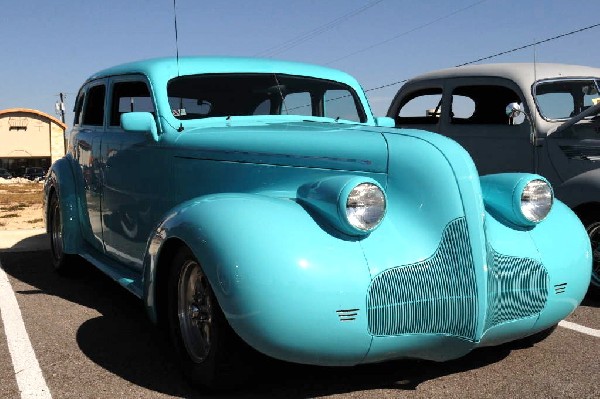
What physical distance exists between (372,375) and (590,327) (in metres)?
1.86

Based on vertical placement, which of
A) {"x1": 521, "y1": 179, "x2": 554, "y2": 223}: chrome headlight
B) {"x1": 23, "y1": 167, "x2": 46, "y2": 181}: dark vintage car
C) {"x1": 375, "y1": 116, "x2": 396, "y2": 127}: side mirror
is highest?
{"x1": 375, "y1": 116, "x2": 396, "y2": 127}: side mirror

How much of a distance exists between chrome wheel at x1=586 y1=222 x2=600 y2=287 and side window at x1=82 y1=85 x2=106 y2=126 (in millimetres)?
3952

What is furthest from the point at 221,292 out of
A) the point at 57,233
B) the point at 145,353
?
the point at 57,233

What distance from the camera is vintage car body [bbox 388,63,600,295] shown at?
17.8 feet

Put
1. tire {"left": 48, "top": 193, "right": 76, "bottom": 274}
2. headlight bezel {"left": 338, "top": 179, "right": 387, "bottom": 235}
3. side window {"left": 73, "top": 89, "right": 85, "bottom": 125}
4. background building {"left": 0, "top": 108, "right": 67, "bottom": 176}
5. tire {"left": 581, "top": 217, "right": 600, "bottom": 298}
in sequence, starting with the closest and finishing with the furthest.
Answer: headlight bezel {"left": 338, "top": 179, "right": 387, "bottom": 235} < tire {"left": 581, "top": 217, "right": 600, "bottom": 298} < tire {"left": 48, "top": 193, "right": 76, "bottom": 274} < side window {"left": 73, "top": 89, "right": 85, "bottom": 125} < background building {"left": 0, "top": 108, "right": 67, "bottom": 176}

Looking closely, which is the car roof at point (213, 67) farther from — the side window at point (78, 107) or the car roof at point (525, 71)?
the car roof at point (525, 71)

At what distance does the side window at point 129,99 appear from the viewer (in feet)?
14.7

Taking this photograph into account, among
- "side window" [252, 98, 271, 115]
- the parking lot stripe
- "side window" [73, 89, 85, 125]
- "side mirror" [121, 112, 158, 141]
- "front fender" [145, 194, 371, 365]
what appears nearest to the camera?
"front fender" [145, 194, 371, 365]

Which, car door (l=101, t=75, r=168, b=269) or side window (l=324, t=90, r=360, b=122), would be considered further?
side window (l=324, t=90, r=360, b=122)

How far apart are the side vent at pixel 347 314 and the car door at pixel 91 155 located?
2880 mm

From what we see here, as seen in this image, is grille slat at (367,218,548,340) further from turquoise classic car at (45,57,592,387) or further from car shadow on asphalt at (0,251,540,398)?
car shadow on asphalt at (0,251,540,398)

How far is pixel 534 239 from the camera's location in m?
3.30

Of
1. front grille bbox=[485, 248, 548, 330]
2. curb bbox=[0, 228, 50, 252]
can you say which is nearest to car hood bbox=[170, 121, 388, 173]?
front grille bbox=[485, 248, 548, 330]

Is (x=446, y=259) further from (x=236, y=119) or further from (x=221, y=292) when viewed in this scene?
(x=236, y=119)
